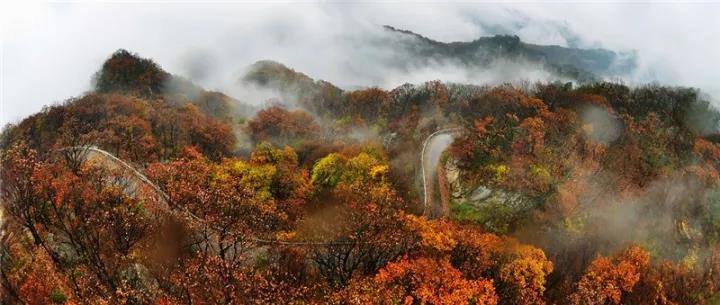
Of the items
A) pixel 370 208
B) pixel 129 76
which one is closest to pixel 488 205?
pixel 370 208

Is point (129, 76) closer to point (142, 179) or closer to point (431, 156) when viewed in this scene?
point (142, 179)

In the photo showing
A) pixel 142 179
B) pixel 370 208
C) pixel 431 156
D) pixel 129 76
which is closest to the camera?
pixel 370 208

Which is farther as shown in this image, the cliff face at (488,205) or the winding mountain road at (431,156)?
the winding mountain road at (431,156)

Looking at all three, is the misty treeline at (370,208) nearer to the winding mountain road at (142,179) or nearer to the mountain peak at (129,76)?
the winding mountain road at (142,179)

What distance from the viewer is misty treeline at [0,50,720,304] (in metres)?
47.8

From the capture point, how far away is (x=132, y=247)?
49281 millimetres

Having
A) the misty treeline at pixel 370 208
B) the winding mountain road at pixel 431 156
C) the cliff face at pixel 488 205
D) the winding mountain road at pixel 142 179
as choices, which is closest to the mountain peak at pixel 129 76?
the misty treeline at pixel 370 208

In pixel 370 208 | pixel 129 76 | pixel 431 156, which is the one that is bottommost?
pixel 370 208

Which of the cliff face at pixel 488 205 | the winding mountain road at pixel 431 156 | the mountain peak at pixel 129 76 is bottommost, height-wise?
the cliff face at pixel 488 205

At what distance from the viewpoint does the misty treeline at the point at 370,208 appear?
157ft

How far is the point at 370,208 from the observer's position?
2260 inches

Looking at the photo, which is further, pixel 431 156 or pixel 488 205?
pixel 431 156

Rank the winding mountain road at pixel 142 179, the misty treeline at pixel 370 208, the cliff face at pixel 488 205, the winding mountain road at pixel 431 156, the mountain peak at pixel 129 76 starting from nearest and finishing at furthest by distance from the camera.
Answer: the misty treeline at pixel 370 208 → the winding mountain road at pixel 142 179 → the cliff face at pixel 488 205 → the winding mountain road at pixel 431 156 → the mountain peak at pixel 129 76

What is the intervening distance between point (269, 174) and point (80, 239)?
93.3ft
